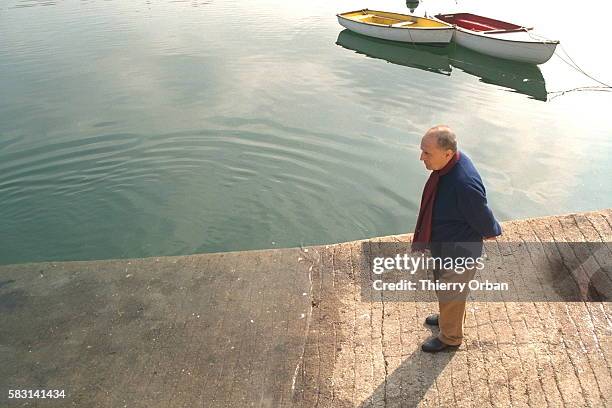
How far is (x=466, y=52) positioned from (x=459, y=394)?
17864 millimetres

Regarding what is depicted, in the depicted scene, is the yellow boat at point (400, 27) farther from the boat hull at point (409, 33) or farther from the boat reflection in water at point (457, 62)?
the boat reflection in water at point (457, 62)

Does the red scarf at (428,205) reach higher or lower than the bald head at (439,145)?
lower

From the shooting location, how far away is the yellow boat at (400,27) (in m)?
19.2

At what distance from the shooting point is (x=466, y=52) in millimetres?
19203

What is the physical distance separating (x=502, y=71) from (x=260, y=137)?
10.8 metres

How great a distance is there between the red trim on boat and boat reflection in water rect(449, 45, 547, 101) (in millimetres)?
1788

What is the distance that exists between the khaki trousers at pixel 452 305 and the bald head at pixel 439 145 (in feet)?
3.16

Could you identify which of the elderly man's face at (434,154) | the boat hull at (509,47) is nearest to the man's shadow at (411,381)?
the elderly man's face at (434,154)

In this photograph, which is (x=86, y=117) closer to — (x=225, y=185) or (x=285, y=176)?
(x=225, y=185)

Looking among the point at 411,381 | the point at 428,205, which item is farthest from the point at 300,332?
the point at 428,205

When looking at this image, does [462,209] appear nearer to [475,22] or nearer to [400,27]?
[400,27]

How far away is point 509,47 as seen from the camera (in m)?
17.2

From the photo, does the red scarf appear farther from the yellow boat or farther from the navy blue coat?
the yellow boat

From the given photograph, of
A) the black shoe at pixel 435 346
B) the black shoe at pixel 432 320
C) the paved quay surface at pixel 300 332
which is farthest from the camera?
the black shoe at pixel 432 320
